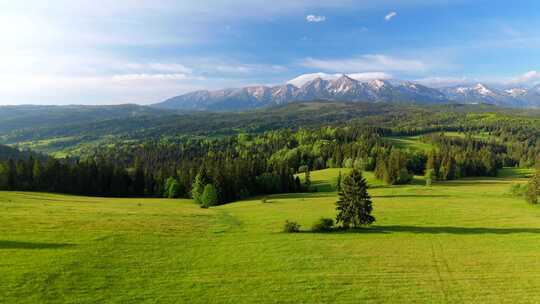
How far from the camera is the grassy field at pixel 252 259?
84.4 feet

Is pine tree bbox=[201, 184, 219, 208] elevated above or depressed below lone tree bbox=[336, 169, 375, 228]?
below

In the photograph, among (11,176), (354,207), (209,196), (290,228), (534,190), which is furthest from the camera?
(11,176)

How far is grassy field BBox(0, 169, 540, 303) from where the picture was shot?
25.7 meters

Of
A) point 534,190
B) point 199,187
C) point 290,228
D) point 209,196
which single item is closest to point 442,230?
point 290,228

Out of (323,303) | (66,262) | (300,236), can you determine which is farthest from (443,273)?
(66,262)

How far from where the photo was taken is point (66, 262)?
29469 millimetres

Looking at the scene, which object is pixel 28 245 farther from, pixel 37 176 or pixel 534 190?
pixel 534 190

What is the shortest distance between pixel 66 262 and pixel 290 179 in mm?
86840

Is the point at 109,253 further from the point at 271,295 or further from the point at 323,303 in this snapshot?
the point at 323,303

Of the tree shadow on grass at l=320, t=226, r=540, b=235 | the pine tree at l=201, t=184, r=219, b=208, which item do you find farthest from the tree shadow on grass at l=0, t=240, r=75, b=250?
the pine tree at l=201, t=184, r=219, b=208

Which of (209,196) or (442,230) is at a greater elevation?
(442,230)

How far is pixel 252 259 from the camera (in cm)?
3400

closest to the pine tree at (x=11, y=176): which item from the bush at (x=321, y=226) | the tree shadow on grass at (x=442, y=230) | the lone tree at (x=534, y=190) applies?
the bush at (x=321, y=226)

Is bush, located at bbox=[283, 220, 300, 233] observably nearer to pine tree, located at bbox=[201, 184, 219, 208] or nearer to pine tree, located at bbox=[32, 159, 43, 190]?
pine tree, located at bbox=[201, 184, 219, 208]
